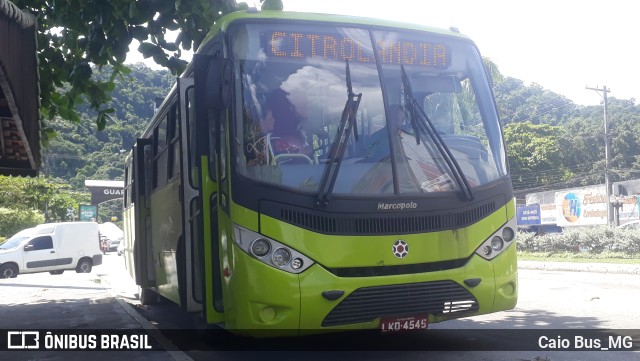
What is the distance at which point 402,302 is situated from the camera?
5.91 m

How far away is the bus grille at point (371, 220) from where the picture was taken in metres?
5.77

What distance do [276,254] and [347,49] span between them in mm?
2055

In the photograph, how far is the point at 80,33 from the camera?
9.86 m

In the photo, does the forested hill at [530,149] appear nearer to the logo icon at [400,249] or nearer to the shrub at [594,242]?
the shrub at [594,242]

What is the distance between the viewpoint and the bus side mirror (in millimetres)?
5984

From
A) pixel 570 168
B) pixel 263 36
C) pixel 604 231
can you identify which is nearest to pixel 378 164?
pixel 263 36

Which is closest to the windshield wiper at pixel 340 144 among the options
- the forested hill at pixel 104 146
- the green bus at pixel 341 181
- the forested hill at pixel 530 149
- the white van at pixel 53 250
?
the green bus at pixel 341 181

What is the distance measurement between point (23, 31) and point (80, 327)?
4.59 metres

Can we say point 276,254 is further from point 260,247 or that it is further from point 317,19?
point 317,19

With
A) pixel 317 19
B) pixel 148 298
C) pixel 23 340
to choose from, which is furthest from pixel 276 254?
pixel 148 298

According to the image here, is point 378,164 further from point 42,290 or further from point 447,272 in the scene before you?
point 42,290

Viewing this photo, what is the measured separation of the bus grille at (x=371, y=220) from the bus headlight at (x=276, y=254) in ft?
0.72

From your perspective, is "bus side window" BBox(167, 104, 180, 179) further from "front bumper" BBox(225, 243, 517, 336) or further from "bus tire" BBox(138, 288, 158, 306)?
"bus tire" BBox(138, 288, 158, 306)

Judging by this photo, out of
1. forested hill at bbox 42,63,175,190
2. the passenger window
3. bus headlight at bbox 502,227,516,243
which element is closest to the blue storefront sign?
the passenger window
